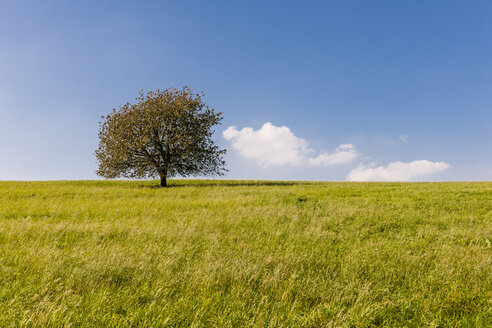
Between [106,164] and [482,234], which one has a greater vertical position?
[106,164]

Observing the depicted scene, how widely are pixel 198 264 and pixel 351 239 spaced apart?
4.60m

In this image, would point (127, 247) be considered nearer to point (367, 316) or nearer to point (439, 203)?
point (367, 316)

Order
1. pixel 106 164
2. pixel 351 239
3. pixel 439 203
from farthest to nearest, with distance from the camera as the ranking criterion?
pixel 106 164 < pixel 439 203 < pixel 351 239

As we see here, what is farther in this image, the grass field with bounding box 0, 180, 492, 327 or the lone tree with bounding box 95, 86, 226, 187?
the lone tree with bounding box 95, 86, 226, 187

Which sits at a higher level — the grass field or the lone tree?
the lone tree

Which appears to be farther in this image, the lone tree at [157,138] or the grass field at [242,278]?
the lone tree at [157,138]

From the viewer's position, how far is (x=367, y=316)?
3.79 m

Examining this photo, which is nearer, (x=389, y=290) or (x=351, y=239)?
(x=389, y=290)

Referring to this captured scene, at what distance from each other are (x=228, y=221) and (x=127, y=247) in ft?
12.7

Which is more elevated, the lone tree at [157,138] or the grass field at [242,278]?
the lone tree at [157,138]

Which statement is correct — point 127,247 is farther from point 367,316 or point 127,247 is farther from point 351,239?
point 351,239

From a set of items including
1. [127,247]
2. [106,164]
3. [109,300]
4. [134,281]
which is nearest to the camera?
[109,300]

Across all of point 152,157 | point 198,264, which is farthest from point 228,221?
point 152,157

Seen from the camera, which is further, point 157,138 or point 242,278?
point 157,138
